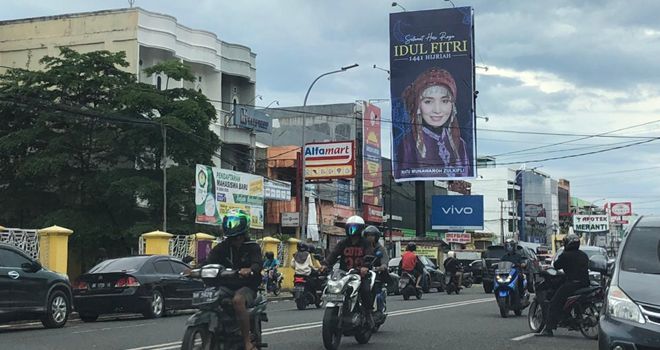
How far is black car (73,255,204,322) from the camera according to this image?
16.1m

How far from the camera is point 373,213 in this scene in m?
54.0

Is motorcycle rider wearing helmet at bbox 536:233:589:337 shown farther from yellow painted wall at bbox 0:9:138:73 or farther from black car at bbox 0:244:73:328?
yellow painted wall at bbox 0:9:138:73

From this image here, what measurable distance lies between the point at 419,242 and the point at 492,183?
→ 52.0m

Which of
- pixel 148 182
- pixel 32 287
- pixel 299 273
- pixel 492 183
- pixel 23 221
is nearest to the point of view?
pixel 32 287

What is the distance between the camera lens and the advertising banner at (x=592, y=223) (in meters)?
71.7

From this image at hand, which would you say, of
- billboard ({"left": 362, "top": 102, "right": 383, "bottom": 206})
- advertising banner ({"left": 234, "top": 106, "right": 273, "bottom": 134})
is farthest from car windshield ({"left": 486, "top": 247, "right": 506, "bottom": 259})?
billboard ({"left": 362, "top": 102, "right": 383, "bottom": 206})

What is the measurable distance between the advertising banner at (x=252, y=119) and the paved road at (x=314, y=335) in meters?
24.2

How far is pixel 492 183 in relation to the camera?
9938cm

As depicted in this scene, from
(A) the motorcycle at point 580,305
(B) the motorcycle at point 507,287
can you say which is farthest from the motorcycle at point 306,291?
(A) the motorcycle at point 580,305

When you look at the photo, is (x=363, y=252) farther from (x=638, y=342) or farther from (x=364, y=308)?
(x=638, y=342)

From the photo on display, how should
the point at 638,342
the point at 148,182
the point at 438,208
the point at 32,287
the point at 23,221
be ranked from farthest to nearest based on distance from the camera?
the point at 438,208 → the point at 23,221 → the point at 148,182 → the point at 32,287 → the point at 638,342

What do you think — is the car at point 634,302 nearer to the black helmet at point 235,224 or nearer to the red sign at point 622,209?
the black helmet at point 235,224

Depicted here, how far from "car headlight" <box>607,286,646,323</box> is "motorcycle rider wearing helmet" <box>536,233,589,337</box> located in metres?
4.45

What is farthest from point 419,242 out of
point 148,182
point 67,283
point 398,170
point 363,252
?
point 363,252
